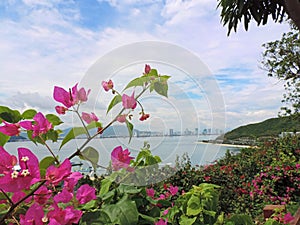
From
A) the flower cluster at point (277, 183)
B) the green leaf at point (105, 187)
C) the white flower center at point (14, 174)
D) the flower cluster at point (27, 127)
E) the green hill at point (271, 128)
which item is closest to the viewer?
the white flower center at point (14, 174)

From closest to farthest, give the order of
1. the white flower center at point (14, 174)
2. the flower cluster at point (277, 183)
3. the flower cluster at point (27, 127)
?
the white flower center at point (14, 174) < the flower cluster at point (27, 127) < the flower cluster at point (277, 183)

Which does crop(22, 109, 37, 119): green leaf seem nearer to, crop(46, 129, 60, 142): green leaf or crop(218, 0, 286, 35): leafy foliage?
crop(46, 129, 60, 142): green leaf

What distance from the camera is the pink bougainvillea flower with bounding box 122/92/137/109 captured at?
0.53 metres

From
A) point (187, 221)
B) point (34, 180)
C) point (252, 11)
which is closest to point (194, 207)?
point (187, 221)

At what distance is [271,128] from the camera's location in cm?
638

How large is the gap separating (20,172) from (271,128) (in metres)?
6.48

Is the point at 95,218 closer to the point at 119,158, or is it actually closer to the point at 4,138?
the point at 119,158

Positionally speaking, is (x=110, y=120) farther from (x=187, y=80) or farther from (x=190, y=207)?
(x=190, y=207)

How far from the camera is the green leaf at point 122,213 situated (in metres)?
0.51

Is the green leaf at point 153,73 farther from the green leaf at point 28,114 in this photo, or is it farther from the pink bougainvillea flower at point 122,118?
the green leaf at point 28,114

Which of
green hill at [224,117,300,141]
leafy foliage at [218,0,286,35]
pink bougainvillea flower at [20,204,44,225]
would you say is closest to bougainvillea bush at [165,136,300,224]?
green hill at [224,117,300,141]

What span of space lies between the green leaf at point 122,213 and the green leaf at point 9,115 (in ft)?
0.70

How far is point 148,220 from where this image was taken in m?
0.60

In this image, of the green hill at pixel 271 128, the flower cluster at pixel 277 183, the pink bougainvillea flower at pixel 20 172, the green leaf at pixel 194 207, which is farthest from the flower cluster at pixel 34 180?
the green hill at pixel 271 128
